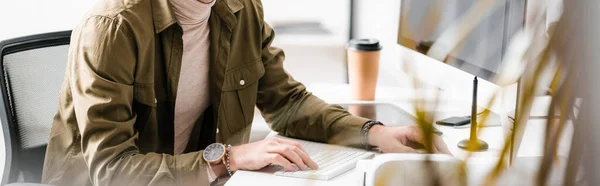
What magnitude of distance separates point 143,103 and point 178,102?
0.39 feet

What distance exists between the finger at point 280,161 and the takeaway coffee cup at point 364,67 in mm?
589

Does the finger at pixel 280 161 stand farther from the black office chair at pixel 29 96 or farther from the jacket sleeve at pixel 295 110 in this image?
the black office chair at pixel 29 96

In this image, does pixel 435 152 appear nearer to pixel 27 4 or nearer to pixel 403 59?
pixel 403 59

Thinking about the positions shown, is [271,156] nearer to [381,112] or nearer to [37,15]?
[381,112]

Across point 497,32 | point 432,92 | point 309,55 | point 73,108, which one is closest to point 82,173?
point 73,108

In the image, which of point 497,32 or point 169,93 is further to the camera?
point 169,93

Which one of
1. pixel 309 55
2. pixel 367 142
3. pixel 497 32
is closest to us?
pixel 497 32

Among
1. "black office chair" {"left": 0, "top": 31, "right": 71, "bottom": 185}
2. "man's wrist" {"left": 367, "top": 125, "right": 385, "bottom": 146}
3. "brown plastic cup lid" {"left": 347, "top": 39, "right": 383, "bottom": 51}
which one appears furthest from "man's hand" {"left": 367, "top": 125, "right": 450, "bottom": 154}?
"black office chair" {"left": 0, "top": 31, "right": 71, "bottom": 185}

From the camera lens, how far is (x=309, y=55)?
7.62ft

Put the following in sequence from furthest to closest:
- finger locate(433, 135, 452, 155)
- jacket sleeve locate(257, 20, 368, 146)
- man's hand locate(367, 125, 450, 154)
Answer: jacket sleeve locate(257, 20, 368, 146)
man's hand locate(367, 125, 450, 154)
finger locate(433, 135, 452, 155)

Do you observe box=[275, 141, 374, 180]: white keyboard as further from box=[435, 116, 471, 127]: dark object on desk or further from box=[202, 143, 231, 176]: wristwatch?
box=[435, 116, 471, 127]: dark object on desk

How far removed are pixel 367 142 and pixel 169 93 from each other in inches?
14.2

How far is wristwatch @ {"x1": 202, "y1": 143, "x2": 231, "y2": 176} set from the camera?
99cm

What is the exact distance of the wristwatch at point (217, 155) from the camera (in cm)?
99
